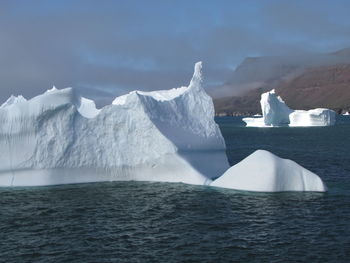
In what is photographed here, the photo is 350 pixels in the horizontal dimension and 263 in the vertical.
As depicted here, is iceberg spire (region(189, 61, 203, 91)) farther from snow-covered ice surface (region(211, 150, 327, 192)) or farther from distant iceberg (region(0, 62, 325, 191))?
snow-covered ice surface (region(211, 150, 327, 192))

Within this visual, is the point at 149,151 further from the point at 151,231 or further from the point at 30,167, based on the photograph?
the point at 151,231

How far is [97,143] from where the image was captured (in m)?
25.7

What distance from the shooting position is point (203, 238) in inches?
599

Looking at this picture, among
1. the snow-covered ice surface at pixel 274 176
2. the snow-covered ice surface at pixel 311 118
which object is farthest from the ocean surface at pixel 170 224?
the snow-covered ice surface at pixel 311 118

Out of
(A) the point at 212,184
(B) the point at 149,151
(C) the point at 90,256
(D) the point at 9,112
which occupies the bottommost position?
(C) the point at 90,256

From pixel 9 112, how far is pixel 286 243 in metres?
16.7

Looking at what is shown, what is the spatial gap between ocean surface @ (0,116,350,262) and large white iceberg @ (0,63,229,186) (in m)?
1.31

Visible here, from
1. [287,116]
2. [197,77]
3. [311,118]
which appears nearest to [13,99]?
[197,77]

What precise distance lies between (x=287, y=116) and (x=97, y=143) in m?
73.4

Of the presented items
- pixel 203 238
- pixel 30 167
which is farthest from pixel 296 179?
pixel 30 167

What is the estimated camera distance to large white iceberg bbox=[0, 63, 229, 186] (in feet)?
81.1

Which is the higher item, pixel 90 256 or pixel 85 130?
pixel 85 130

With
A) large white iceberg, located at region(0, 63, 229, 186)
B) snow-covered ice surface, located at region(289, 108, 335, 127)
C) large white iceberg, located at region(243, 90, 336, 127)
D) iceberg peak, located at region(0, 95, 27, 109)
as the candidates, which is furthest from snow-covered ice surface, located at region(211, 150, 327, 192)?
snow-covered ice surface, located at region(289, 108, 335, 127)

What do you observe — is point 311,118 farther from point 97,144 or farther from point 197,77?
point 97,144
